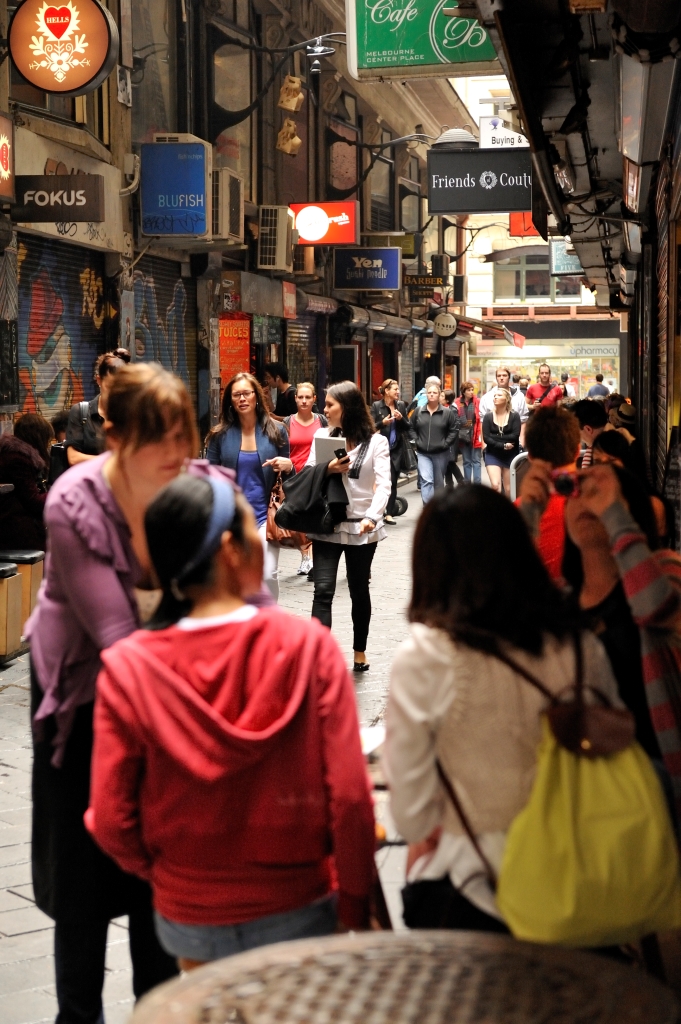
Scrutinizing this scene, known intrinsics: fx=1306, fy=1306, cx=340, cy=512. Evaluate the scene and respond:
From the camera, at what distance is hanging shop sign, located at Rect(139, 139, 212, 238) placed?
15.6 meters

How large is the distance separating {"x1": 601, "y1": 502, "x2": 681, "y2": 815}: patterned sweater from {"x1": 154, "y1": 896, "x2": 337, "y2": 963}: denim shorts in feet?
2.71

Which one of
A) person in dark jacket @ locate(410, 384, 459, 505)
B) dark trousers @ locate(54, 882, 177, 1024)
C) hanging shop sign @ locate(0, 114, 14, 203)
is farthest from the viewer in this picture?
person in dark jacket @ locate(410, 384, 459, 505)

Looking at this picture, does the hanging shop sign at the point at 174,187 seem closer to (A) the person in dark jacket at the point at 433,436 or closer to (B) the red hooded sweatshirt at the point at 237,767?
(A) the person in dark jacket at the point at 433,436

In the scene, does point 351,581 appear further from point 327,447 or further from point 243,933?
point 243,933

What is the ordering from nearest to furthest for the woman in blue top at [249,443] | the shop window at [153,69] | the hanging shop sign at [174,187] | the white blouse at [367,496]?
the white blouse at [367,496]
the woman in blue top at [249,443]
the hanging shop sign at [174,187]
the shop window at [153,69]

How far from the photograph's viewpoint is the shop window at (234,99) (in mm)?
19141

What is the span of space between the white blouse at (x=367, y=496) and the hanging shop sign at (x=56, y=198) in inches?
164

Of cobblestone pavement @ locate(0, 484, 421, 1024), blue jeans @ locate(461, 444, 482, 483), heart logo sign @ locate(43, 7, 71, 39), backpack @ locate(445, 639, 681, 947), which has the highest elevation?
heart logo sign @ locate(43, 7, 71, 39)

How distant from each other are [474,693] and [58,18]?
9892mm

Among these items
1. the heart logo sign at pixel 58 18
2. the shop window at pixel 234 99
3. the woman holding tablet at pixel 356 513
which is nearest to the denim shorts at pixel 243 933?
the woman holding tablet at pixel 356 513

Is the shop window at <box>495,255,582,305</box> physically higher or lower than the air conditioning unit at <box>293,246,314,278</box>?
higher

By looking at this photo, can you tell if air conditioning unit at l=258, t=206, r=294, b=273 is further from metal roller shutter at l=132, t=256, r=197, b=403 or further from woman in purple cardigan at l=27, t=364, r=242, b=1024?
woman in purple cardigan at l=27, t=364, r=242, b=1024

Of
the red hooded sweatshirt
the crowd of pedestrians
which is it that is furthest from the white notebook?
the red hooded sweatshirt

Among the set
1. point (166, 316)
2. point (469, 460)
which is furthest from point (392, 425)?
point (469, 460)
